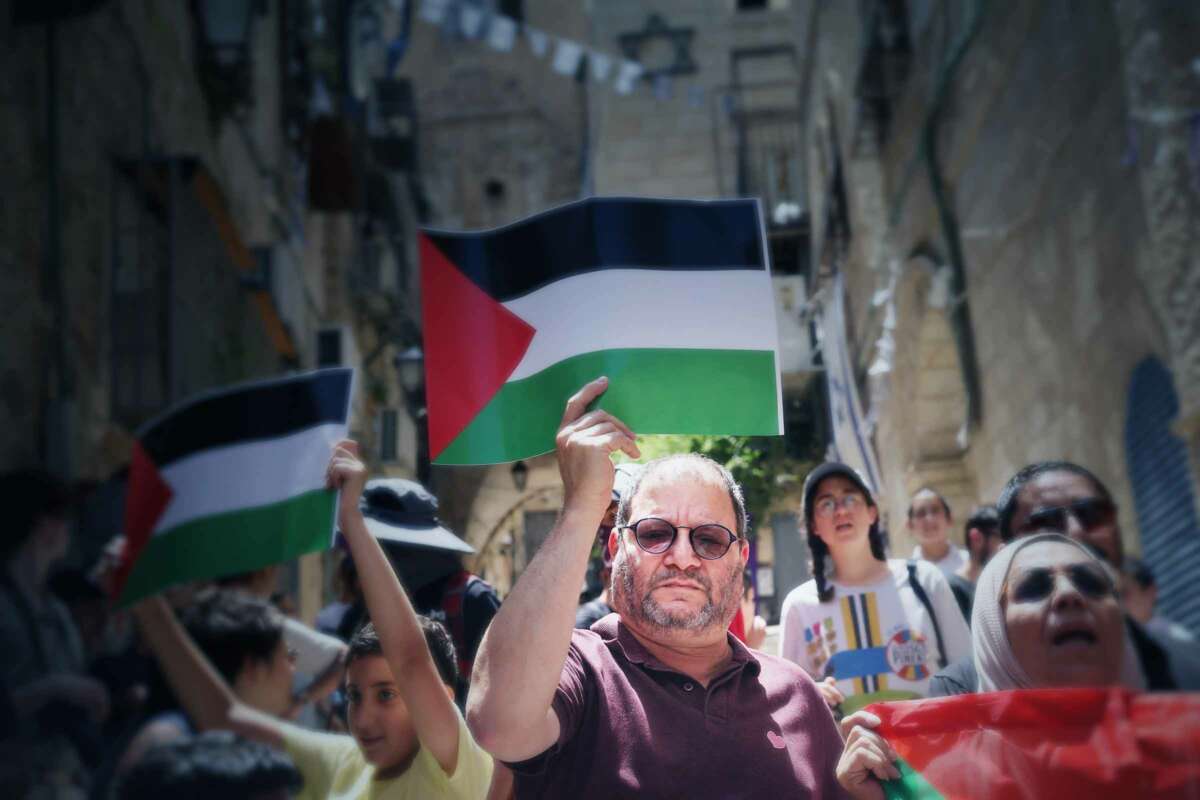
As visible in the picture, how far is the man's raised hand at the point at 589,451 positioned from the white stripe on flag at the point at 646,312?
26 cm

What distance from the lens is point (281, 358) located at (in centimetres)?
823

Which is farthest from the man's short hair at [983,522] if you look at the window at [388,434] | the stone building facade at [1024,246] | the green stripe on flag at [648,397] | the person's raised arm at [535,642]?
the person's raised arm at [535,642]

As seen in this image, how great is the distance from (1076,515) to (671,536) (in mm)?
825

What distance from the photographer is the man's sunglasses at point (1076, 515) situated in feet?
8.10

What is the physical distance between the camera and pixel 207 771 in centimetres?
175

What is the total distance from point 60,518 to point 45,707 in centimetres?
→ 30

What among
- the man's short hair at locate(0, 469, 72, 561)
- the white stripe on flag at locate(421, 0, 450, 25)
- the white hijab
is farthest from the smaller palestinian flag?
the white stripe on flag at locate(421, 0, 450, 25)

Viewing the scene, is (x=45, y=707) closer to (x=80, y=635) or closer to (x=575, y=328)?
(x=80, y=635)

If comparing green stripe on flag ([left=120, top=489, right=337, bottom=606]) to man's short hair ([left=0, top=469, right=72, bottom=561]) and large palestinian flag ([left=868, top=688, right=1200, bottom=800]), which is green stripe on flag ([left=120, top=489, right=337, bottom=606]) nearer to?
man's short hair ([left=0, top=469, right=72, bottom=561])

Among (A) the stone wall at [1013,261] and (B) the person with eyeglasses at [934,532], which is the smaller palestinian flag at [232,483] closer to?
(A) the stone wall at [1013,261]

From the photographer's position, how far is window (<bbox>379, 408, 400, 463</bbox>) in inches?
130

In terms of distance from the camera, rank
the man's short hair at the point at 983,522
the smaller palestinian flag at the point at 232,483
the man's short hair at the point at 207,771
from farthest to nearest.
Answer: the man's short hair at the point at 983,522, the smaller palestinian flag at the point at 232,483, the man's short hair at the point at 207,771

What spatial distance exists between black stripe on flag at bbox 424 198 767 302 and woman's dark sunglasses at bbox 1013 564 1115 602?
37.3 inches

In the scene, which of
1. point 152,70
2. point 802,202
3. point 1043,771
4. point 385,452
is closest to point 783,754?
point 1043,771
